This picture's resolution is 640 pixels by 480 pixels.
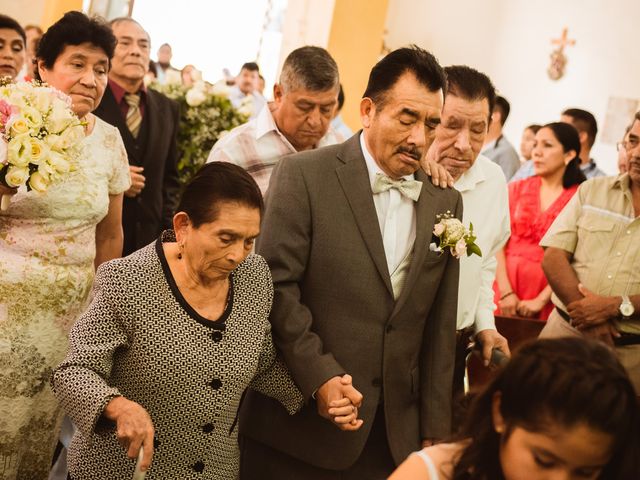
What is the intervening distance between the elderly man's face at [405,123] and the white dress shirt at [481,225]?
79 cm

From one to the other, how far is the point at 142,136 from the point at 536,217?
265 centimetres

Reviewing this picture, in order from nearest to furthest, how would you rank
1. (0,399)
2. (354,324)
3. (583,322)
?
(354,324), (0,399), (583,322)

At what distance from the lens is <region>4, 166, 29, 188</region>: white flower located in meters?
3.10

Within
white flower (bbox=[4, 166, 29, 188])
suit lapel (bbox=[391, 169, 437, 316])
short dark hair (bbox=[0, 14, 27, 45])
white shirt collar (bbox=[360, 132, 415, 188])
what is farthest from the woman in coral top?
white flower (bbox=[4, 166, 29, 188])

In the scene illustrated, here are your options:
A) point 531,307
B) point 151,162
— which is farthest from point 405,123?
point 531,307

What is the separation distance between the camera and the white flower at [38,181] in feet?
10.4

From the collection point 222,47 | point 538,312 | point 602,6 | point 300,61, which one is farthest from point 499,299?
point 602,6

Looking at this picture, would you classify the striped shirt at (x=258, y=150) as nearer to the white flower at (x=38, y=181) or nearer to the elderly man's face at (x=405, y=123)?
the white flower at (x=38, y=181)

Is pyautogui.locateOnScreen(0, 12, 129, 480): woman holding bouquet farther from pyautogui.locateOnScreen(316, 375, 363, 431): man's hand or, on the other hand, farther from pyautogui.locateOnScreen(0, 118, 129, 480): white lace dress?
pyautogui.locateOnScreen(316, 375, 363, 431): man's hand

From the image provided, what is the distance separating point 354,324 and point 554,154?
3.85 metres

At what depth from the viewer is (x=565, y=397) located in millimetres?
2000

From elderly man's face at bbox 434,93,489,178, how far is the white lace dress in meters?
1.39

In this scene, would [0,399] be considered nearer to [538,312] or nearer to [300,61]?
[300,61]

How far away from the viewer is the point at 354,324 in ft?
9.75
